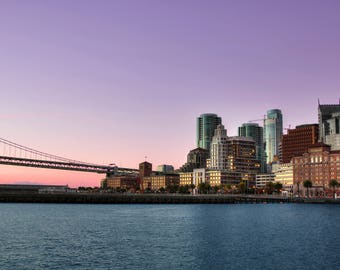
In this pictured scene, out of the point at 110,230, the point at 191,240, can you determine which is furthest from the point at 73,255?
the point at 110,230

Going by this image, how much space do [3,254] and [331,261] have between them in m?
44.0

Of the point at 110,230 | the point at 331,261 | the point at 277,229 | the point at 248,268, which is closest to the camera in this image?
the point at 248,268

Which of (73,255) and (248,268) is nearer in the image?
(248,268)

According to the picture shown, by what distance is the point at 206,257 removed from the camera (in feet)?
196

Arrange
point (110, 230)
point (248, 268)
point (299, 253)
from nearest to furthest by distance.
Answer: point (248, 268) < point (299, 253) < point (110, 230)

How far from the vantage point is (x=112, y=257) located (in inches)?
2297

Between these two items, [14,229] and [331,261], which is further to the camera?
[14,229]

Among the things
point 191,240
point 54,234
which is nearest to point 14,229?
point 54,234

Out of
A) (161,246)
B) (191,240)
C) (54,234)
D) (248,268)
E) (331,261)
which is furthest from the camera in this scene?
(54,234)

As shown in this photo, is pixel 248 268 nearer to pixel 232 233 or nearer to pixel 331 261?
pixel 331 261

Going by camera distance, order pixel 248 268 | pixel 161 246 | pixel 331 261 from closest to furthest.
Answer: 1. pixel 248 268
2. pixel 331 261
3. pixel 161 246

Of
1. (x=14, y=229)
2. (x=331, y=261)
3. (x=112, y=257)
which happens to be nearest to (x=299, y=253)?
(x=331, y=261)

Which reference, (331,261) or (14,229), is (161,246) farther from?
(14,229)

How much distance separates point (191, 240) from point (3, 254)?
1228 inches
